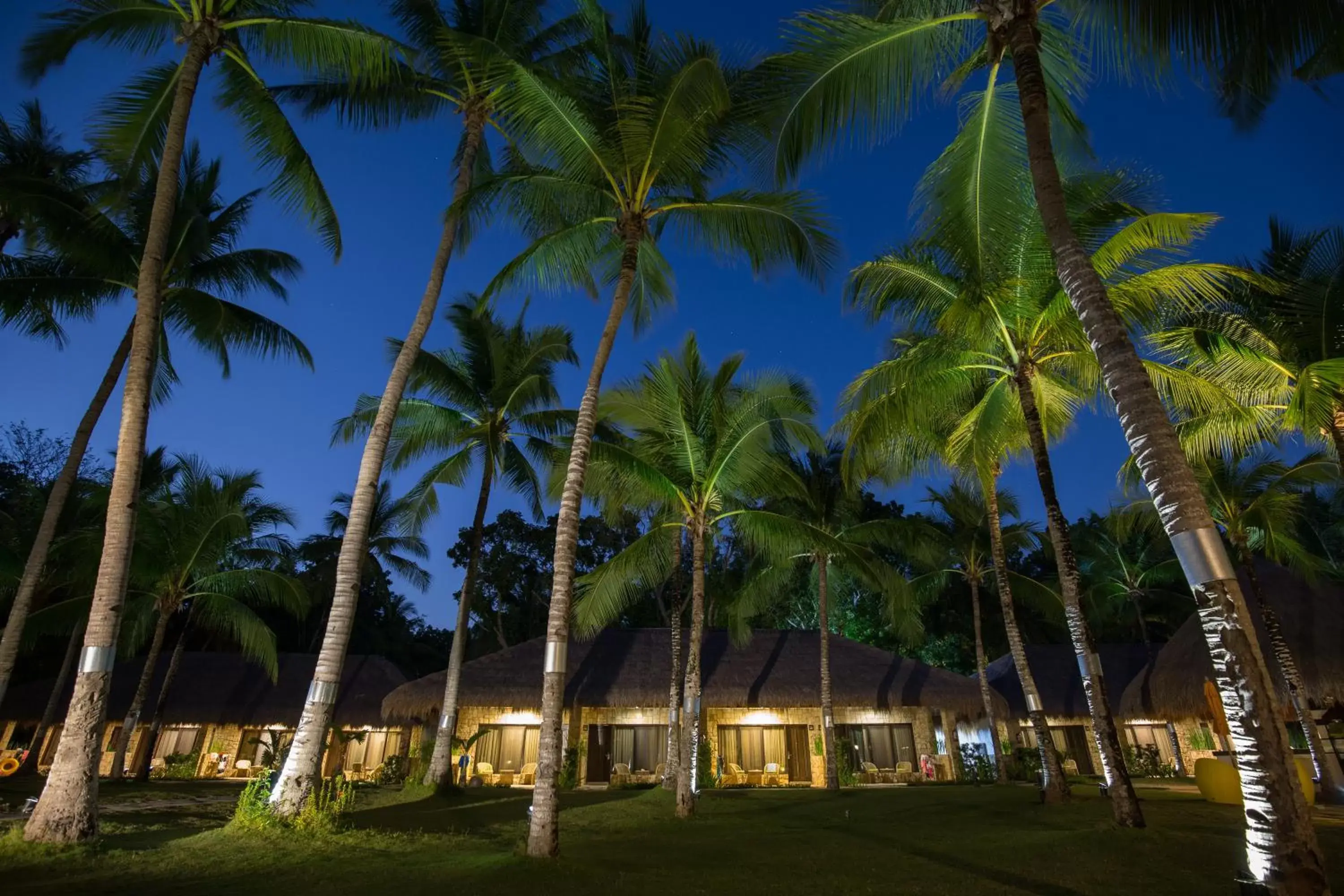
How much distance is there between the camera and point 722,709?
67.2 ft

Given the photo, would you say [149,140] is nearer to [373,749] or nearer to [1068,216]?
[1068,216]

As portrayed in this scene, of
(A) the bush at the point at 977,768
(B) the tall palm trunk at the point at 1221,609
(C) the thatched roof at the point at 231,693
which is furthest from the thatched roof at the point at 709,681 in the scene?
(B) the tall palm trunk at the point at 1221,609

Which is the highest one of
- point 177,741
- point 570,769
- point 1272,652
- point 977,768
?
point 1272,652

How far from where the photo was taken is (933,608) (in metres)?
29.0

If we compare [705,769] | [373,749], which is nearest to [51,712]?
[373,749]

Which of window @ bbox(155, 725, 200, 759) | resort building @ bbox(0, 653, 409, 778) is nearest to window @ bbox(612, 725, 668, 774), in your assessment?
resort building @ bbox(0, 653, 409, 778)

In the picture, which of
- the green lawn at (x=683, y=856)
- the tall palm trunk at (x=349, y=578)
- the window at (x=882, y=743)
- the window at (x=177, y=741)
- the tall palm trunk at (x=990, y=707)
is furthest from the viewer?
the window at (x=177, y=741)

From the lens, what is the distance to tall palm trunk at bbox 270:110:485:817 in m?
7.37

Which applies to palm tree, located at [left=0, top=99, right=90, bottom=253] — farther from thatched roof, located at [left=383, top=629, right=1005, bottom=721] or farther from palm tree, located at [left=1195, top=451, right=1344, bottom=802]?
palm tree, located at [left=1195, top=451, right=1344, bottom=802]

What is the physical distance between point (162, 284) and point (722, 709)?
673 inches

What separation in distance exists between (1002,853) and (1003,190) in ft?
22.7

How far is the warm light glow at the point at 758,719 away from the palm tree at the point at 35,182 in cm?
1901

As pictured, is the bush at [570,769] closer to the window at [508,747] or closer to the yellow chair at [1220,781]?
the window at [508,747]

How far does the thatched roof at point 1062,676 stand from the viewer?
2239 centimetres
